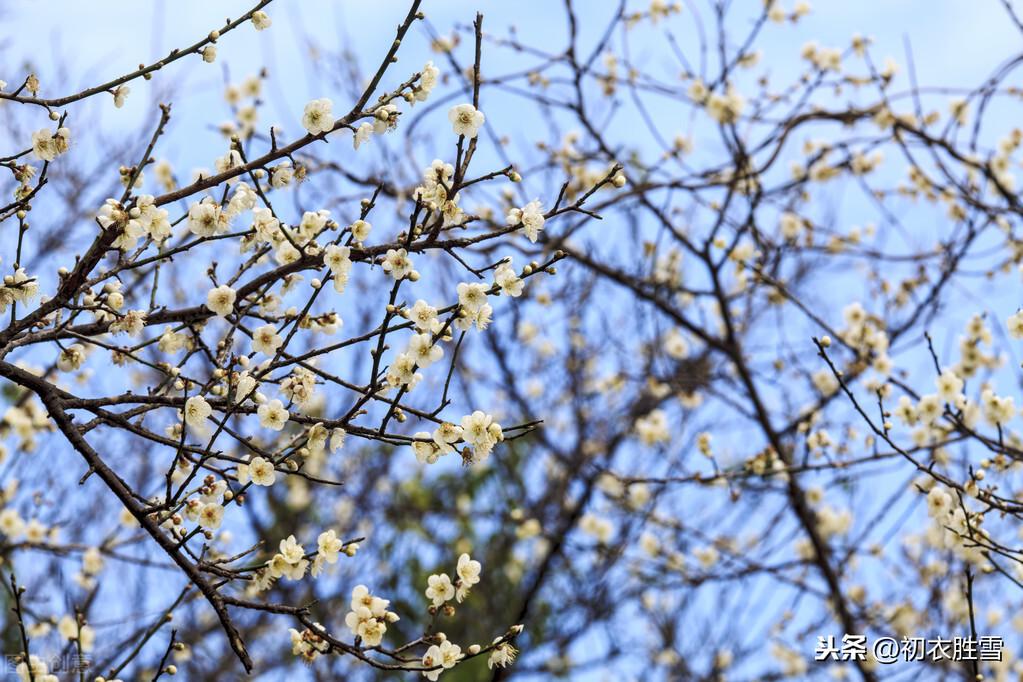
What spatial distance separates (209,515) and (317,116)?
112cm

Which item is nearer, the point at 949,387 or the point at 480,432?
the point at 480,432

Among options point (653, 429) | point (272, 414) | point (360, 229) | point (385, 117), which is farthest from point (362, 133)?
point (653, 429)

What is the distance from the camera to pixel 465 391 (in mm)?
8164

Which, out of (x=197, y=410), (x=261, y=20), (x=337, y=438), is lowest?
(x=337, y=438)

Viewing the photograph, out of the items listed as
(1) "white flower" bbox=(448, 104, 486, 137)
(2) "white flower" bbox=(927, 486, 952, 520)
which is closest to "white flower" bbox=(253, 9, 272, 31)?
(1) "white flower" bbox=(448, 104, 486, 137)

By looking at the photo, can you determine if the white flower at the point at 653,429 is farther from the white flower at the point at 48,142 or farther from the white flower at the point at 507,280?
the white flower at the point at 48,142

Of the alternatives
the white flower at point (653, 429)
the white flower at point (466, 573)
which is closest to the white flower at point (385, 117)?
the white flower at point (466, 573)

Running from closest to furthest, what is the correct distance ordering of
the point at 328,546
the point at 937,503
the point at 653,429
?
the point at 328,546
the point at 937,503
the point at 653,429

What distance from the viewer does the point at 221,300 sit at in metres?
2.96

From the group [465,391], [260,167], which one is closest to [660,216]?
[465,391]

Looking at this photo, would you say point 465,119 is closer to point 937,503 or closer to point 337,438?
point 337,438

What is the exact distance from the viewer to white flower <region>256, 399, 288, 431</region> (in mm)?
2910

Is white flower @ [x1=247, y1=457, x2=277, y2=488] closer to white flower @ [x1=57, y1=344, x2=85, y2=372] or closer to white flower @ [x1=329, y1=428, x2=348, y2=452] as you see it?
white flower @ [x1=329, y1=428, x2=348, y2=452]

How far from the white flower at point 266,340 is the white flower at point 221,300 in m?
0.11
